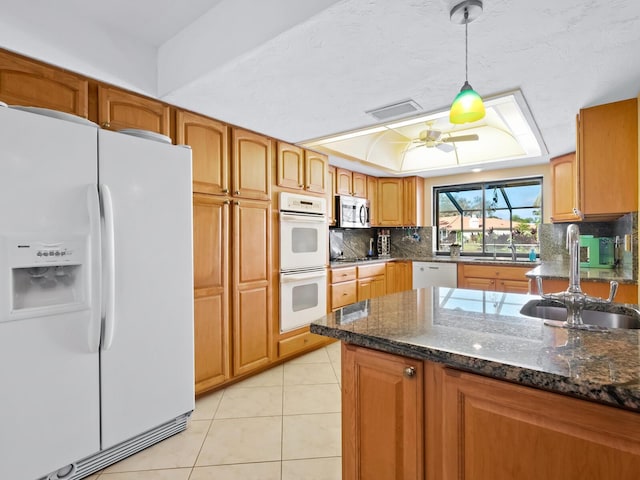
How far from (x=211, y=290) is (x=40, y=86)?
1.56m

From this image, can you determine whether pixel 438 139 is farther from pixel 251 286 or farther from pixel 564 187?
pixel 251 286

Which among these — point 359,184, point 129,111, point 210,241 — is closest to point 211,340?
point 210,241

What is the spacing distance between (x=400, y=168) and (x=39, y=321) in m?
4.37

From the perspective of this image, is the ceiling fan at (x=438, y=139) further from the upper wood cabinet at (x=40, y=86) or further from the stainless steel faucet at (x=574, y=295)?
the upper wood cabinet at (x=40, y=86)

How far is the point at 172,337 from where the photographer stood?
2.02 m

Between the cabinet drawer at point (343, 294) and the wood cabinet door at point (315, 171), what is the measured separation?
1.12 m

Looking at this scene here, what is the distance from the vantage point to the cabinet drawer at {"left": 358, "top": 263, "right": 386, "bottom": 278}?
4312 millimetres

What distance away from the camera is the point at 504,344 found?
1.01 meters

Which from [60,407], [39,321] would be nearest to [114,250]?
[39,321]

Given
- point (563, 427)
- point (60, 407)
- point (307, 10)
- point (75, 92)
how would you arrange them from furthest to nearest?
point (75, 92) → point (60, 407) → point (307, 10) → point (563, 427)

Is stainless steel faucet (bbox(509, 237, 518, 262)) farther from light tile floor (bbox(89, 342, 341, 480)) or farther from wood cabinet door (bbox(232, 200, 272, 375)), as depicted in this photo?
wood cabinet door (bbox(232, 200, 272, 375))

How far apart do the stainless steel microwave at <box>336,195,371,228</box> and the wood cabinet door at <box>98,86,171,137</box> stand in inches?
95.1

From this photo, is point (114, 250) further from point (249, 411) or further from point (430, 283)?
point (430, 283)

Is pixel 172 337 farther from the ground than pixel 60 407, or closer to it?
farther from the ground
